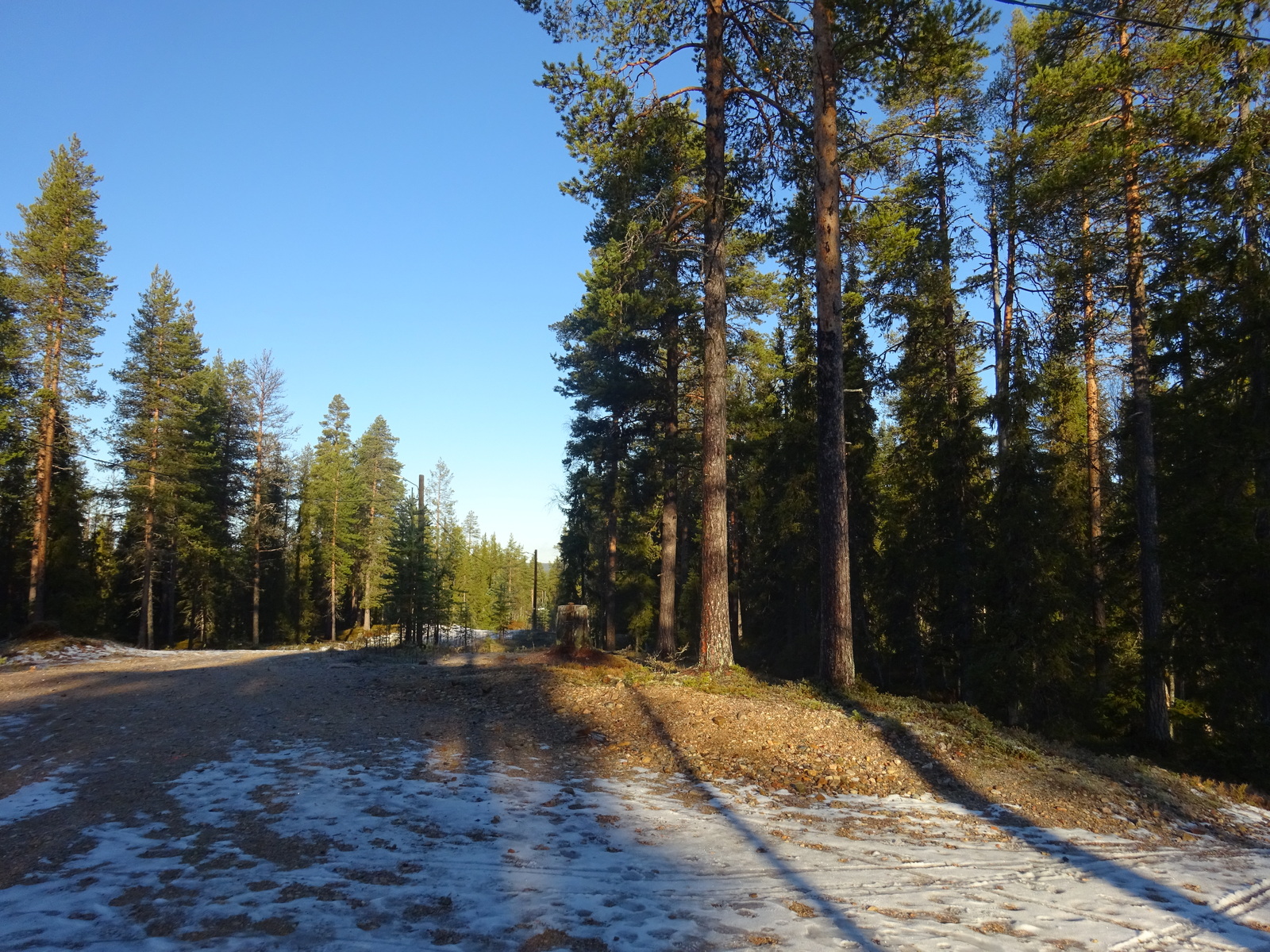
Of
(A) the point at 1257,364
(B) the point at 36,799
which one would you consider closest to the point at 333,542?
(B) the point at 36,799

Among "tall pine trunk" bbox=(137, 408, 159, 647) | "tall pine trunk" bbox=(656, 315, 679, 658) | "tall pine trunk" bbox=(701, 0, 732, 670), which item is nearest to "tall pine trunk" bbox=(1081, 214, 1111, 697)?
"tall pine trunk" bbox=(701, 0, 732, 670)

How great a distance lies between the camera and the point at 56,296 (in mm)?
25578

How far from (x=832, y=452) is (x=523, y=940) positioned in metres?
9.30

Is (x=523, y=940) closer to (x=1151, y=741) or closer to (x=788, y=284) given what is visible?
(x=1151, y=741)

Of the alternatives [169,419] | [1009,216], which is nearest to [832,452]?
[1009,216]

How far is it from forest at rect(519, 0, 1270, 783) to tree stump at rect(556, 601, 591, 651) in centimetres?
377

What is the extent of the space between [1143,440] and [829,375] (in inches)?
303

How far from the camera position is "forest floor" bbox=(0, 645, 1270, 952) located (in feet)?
13.5

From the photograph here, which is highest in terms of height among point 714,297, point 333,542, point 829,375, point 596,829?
point 714,297

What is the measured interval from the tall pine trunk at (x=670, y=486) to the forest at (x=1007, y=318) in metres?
0.16

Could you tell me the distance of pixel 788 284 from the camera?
21094mm

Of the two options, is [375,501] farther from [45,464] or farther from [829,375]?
[829,375]

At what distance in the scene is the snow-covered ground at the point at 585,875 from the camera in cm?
396

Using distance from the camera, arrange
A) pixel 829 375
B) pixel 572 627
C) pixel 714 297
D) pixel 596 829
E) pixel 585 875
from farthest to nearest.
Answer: pixel 572 627 < pixel 714 297 < pixel 829 375 < pixel 596 829 < pixel 585 875
